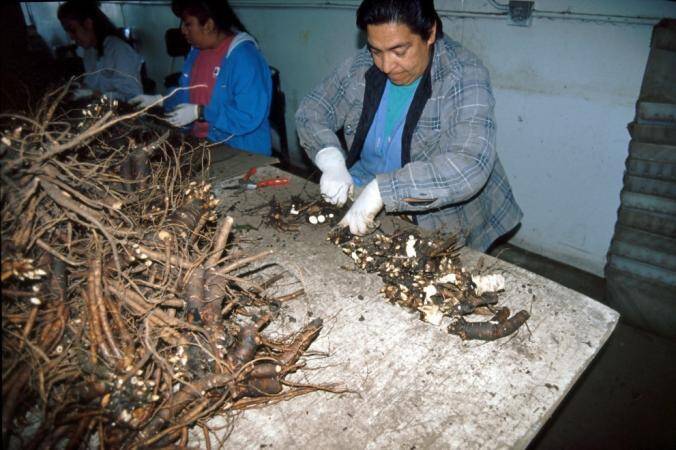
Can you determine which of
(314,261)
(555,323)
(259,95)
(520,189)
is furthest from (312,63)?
(555,323)

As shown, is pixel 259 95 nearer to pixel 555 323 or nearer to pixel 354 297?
pixel 354 297

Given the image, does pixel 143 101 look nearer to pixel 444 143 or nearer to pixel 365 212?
pixel 365 212

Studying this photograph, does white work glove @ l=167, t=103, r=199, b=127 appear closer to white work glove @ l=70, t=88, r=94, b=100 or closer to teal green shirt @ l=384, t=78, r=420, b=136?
white work glove @ l=70, t=88, r=94, b=100

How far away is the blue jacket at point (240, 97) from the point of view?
3283 millimetres

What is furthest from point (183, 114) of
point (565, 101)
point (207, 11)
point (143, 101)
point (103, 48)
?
point (565, 101)

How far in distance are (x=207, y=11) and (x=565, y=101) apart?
9.18 feet

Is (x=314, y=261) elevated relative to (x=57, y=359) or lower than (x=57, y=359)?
lower

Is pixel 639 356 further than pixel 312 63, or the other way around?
pixel 312 63

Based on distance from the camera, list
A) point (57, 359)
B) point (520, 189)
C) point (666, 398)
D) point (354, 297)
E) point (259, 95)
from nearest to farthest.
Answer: point (57, 359) < point (354, 297) < point (666, 398) < point (259, 95) < point (520, 189)

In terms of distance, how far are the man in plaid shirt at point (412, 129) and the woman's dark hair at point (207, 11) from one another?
1.24 meters

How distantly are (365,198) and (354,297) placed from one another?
55 cm

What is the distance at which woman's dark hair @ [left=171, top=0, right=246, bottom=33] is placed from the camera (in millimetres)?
3025

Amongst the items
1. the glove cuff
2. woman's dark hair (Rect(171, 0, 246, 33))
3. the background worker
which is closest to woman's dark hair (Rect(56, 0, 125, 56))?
the background worker

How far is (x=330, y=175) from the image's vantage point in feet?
7.67
